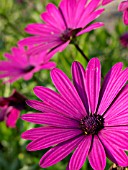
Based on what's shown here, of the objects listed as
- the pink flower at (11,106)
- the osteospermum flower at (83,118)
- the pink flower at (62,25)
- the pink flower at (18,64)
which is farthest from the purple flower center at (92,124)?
the pink flower at (18,64)

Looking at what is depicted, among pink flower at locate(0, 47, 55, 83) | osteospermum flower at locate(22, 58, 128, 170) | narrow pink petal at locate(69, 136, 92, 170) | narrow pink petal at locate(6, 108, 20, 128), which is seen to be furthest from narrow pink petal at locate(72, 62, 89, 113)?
pink flower at locate(0, 47, 55, 83)

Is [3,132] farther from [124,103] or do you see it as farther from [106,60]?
[124,103]

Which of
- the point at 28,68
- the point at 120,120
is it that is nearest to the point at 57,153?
the point at 120,120

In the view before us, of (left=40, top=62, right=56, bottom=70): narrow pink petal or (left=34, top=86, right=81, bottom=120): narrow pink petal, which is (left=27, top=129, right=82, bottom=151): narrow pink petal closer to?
(left=34, top=86, right=81, bottom=120): narrow pink petal

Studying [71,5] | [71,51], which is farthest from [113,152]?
[71,51]

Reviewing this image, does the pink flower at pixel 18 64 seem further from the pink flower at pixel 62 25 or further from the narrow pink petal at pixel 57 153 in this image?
the narrow pink petal at pixel 57 153

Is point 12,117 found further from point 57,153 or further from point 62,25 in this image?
point 57,153

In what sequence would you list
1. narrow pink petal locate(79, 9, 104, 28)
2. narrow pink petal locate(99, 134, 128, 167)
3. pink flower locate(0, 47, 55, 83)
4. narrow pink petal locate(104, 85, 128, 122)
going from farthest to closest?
pink flower locate(0, 47, 55, 83)
narrow pink petal locate(79, 9, 104, 28)
narrow pink petal locate(104, 85, 128, 122)
narrow pink petal locate(99, 134, 128, 167)
